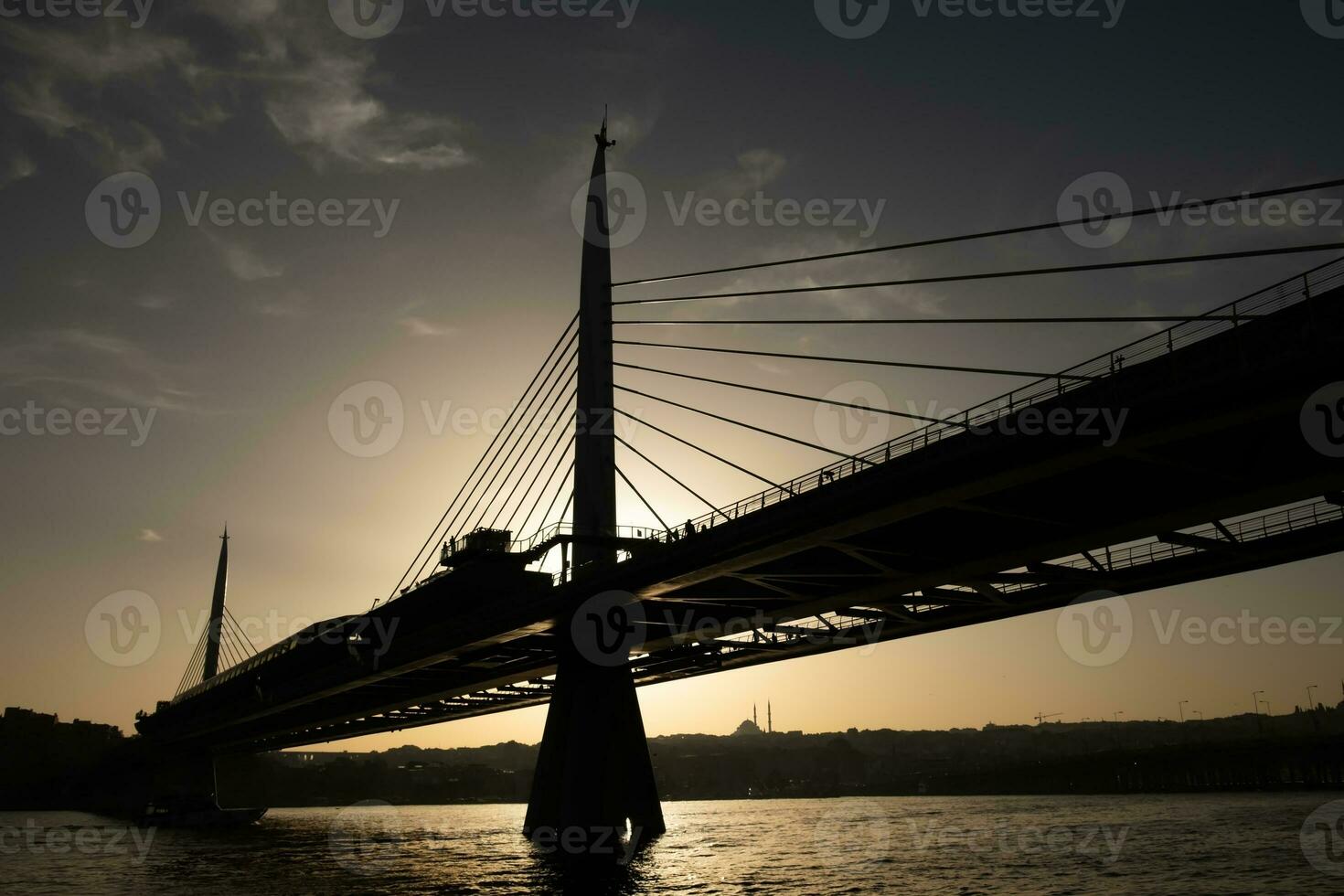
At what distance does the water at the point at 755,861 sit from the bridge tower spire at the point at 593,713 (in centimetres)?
226

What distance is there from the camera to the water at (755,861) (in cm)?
4166

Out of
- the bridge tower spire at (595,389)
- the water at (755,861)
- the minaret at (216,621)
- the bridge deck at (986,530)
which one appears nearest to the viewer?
the bridge deck at (986,530)

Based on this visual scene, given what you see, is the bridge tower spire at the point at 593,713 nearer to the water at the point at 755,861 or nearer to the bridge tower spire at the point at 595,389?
the bridge tower spire at the point at 595,389

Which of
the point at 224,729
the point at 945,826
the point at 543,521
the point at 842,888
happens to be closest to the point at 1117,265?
the point at 842,888

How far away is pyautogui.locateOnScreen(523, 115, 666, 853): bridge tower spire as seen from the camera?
167 ft

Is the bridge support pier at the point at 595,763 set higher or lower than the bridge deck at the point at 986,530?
lower

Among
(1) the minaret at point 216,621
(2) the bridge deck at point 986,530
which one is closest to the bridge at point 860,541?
(2) the bridge deck at point 986,530

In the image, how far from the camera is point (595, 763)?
167 ft

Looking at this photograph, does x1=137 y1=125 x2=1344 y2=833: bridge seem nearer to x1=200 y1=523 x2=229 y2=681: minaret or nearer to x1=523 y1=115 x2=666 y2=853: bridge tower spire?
x1=523 y1=115 x2=666 y2=853: bridge tower spire

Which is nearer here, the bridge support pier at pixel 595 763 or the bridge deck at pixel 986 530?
the bridge deck at pixel 986 530

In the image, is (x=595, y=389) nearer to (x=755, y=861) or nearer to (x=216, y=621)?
(x=755, y=861)

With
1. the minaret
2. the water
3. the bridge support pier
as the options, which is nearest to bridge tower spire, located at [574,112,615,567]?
the bridge support pier

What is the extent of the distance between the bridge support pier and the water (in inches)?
65.2

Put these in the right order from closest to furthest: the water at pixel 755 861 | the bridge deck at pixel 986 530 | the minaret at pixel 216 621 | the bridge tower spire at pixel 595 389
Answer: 1. the bridge deck at pixel 986 530
2. the water at pixel 755 861
3. the bridge tower spire at pixel 595 389
4. the minaret at pixel 216 621
